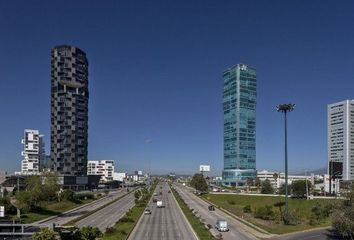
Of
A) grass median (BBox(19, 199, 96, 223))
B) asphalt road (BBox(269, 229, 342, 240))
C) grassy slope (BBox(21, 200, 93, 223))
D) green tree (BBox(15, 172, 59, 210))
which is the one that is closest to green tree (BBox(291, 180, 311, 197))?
grass median (BBox(19, 199, 96, 223))

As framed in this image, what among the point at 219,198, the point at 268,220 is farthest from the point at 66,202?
the point at 268,220

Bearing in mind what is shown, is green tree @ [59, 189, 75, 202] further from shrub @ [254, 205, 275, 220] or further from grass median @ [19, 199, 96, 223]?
shrub @ [254, 205, 275, 220]

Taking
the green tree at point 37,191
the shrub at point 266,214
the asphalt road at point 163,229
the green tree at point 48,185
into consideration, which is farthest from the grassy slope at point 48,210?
the shrub at point 266,214

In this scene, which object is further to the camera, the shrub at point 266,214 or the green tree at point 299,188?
the green tree at point 299,188

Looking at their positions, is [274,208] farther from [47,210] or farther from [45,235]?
[45,235]

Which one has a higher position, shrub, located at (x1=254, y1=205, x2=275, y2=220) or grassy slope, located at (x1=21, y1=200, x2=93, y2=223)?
shrub, located at (x1=254, y1=205, x2=275, y2=220)

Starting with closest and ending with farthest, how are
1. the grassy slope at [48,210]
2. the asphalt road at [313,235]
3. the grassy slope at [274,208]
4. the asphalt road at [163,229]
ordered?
the asphalt road at [163,229] → the asphalt road at [313,235] → the grassy slope at [274,208] → the grassy slope at [48,210]

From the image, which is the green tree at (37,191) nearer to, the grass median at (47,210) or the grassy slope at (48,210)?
the grass median at (47,210)

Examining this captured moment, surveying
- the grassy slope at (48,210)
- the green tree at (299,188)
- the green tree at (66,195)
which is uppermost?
the green tree at (299,188)

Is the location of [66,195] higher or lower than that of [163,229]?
higher

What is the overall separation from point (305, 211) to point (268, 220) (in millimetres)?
18401

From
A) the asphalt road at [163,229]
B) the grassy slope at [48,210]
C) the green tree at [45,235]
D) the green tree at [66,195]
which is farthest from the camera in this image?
the green tree at [66,195]

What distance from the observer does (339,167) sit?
16612 centimetres

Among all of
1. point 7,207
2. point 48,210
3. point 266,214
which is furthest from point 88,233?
point 48,210
